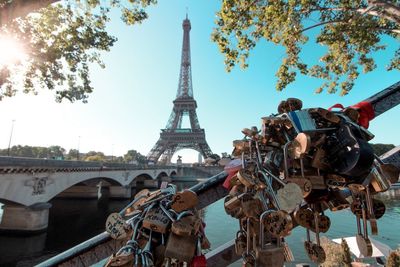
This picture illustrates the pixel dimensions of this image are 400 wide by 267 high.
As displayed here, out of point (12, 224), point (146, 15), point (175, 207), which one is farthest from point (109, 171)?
point (175, 207)

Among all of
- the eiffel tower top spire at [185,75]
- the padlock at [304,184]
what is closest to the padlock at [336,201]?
the padlock at [304,184]

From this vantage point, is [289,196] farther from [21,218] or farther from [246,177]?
[21,218]

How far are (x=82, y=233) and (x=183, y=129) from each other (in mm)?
38119

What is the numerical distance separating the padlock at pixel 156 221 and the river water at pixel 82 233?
500 inches

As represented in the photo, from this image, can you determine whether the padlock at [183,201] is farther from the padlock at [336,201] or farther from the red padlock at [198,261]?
the padlock at [336,201]

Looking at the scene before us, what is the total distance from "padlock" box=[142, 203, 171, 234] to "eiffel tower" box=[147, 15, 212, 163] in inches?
1930

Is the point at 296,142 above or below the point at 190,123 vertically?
below

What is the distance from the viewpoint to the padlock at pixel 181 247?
589 millimetres

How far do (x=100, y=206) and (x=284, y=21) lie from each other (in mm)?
28335

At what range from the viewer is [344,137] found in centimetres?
70

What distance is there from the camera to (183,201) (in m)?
0.72

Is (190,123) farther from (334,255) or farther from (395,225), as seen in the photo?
(334,255)

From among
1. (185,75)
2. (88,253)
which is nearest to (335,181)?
(88,253)

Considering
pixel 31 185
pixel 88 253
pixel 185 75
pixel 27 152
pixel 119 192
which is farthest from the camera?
pixel 27 152
